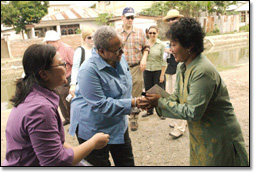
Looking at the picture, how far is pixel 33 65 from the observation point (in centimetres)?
142

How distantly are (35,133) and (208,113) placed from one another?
1.32 meters

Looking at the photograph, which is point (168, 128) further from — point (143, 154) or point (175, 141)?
point (143, 154)

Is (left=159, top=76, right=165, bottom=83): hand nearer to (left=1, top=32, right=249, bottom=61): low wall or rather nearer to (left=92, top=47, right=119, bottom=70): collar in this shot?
(left=92, top=47, right=119, bottom=70): collar

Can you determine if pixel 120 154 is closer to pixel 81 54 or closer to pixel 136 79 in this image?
pixel 81 54

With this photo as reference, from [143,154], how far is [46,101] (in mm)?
2493

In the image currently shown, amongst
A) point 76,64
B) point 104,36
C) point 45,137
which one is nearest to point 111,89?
point 104,36

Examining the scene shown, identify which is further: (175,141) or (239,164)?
(175,141)

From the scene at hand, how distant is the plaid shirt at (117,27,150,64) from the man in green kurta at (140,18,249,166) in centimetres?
259

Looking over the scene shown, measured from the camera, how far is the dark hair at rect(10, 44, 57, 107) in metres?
1.41

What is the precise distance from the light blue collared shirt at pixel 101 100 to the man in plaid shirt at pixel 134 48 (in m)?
2.13

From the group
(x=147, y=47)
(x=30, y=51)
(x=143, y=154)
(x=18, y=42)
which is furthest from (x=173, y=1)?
(x=30, y=51)

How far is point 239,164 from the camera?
6.36 feet

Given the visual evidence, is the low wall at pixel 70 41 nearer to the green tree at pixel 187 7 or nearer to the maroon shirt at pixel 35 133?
the green tree at pixel 187 7

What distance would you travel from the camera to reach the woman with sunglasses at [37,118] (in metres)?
1.31
